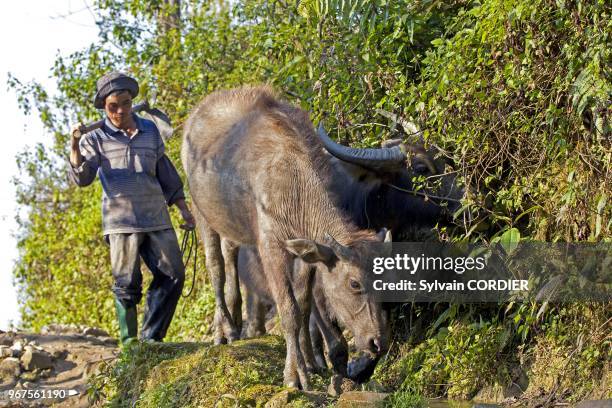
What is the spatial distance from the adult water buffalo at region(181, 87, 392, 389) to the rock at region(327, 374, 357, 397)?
0.20 metres

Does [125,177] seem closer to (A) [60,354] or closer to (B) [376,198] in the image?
(B) [376,198]


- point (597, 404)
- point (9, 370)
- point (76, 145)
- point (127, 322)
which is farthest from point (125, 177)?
point (597, 404)

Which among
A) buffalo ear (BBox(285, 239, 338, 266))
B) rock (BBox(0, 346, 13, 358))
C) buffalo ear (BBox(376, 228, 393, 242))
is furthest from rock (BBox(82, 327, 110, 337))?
buffalo ear (BBox(376, 228, 393, 242))

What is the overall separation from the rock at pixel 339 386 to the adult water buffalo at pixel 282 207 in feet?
0.67

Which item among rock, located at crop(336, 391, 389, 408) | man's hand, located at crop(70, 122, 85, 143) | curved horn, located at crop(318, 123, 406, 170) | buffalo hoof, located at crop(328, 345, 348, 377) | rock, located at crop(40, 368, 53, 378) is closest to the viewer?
rock, located at crop(336, 391, 389, 408)

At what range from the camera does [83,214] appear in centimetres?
1598

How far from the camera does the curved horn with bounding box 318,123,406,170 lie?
7965 mm

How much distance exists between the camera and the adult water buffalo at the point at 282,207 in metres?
7.09

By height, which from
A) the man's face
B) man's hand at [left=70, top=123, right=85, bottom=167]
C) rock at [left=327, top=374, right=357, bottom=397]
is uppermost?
the man's face

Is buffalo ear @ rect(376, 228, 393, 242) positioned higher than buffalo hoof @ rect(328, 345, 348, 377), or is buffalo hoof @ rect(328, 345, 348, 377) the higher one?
buffalo ear @ rect(376, 228, 393, 242)

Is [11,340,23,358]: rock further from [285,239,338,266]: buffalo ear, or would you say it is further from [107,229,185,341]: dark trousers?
[285,239,338,266]: buffalo ear

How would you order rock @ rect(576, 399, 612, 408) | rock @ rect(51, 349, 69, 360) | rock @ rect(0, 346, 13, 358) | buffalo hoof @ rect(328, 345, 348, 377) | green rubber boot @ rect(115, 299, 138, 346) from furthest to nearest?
rock @ rect(51, 349, 69, 360) < rock @ rect(0, 346, 13, 358) < green rubber boot @ rect(115, 299, 138, 346) < buffalo hoof @ rect(328, 345, 348, 377) < rock @ rect(576, 399, 612, 408)

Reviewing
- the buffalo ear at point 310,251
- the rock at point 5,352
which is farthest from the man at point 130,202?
the buffalo ear at point 310,251

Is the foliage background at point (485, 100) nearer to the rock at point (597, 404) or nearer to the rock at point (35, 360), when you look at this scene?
the rock at point (597, 404)
